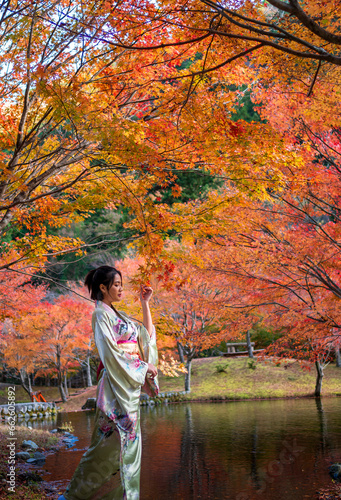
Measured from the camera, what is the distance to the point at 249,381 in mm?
18625

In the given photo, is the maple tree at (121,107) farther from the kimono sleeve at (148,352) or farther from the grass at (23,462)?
the grass at (23,462)

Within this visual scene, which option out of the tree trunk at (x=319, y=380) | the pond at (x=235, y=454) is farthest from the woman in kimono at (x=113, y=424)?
the tree trunk at (x=319, y=380)

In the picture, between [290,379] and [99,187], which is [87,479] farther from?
[290,379]

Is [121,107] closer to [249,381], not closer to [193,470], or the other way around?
[193,470]

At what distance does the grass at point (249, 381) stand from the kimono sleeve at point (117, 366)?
1392cm

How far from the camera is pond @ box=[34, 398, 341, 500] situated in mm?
5172

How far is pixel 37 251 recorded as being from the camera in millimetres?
6383

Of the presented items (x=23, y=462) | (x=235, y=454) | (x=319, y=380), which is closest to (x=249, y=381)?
(x=319, y=380)

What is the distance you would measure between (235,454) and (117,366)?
5046 mm

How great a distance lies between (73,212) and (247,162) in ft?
10.6

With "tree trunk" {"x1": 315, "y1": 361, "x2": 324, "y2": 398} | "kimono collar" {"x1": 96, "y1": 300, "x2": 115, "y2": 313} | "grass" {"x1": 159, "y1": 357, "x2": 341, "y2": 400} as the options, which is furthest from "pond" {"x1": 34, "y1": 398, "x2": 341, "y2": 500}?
"grass" {"x1": 159, "y1": 357, "x2": 341, "y2": 400}

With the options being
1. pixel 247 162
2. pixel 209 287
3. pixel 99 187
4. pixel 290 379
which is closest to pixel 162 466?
pixel 99 187

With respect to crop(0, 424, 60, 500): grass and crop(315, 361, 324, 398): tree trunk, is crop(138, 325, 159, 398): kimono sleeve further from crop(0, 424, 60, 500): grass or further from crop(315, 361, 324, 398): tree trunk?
crop(315, 361, 324, 398): tree trunk

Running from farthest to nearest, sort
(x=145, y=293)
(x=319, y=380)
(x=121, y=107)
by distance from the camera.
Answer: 1. (x=319, y=380)
2. (x=121, y=107)
3. (x=145, y=293)
